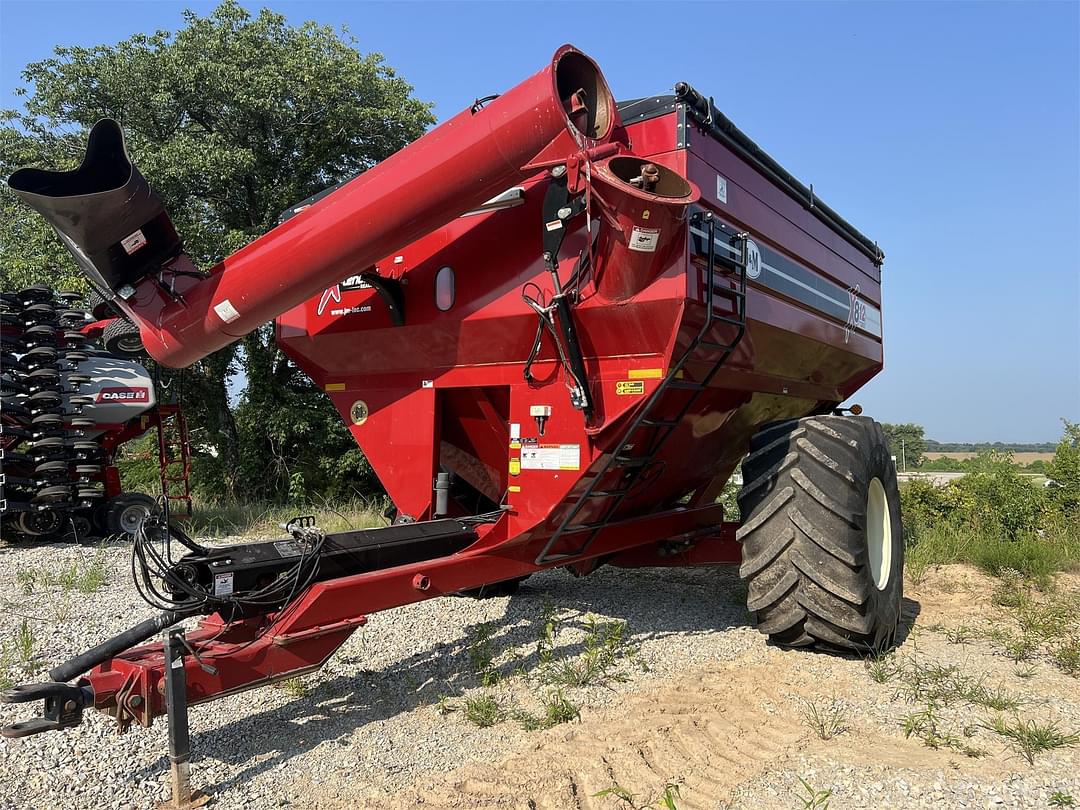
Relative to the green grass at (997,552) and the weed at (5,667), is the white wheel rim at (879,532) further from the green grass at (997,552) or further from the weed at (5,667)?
the weed at (5,667)

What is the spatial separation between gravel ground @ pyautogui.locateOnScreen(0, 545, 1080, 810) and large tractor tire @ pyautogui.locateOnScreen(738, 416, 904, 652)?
10.4 inches

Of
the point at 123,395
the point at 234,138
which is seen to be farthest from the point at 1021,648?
the point at 234,138

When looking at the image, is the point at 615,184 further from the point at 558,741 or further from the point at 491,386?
the point at 558,741

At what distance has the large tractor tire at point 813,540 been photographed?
4.29 metres

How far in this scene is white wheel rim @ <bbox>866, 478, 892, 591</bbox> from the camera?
5137mm

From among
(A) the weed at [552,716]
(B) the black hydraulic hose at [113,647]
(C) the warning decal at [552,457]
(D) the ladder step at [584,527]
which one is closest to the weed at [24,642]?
(B) the black hydraulic hose at [113,647]

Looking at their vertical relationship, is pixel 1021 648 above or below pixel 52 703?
below

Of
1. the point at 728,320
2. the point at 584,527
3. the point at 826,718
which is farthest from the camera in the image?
the point at 584,527

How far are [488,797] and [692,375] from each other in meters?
2.40

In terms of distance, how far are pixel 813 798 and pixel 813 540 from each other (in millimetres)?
1727

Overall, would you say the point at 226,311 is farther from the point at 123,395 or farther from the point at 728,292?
the point at 123,395

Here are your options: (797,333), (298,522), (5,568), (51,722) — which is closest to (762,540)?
(797,333)

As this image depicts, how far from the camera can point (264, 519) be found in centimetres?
1137

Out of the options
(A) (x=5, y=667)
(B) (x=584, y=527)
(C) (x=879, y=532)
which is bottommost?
(A) (x=5, y=667)
